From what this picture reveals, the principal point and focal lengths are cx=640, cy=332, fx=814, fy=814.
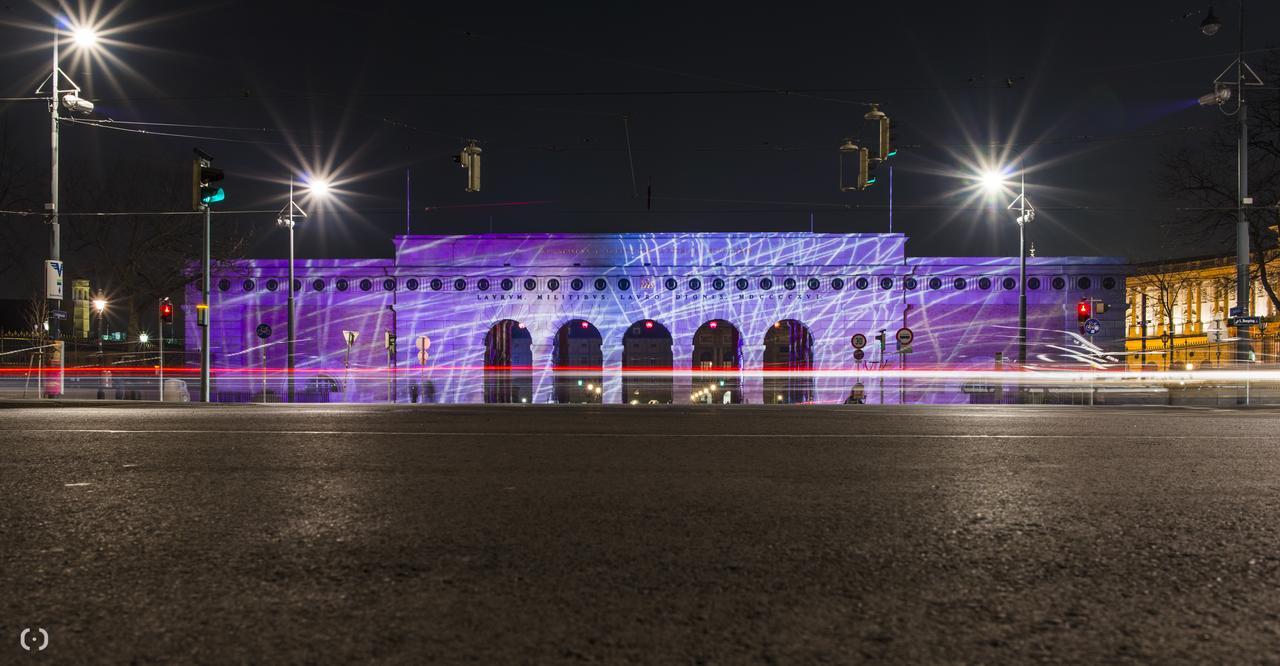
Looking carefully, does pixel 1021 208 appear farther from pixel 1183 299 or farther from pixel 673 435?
pixel 1183 299

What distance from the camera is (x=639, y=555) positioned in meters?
3.37

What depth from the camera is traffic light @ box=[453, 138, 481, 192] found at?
685 inches

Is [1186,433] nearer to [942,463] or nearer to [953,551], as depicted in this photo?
[942,463]

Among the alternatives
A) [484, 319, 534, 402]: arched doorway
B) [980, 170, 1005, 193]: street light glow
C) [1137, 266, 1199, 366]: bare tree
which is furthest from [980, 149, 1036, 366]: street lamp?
[1137, 266, 1199, 366]: bare tree

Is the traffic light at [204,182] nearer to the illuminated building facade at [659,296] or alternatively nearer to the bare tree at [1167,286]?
the illuminated building facade at [659,296]

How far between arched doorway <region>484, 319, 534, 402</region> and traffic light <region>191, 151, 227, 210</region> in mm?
A: 12703

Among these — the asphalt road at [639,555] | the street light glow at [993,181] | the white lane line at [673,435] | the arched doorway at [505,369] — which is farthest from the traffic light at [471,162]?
the street light glow at [993,181]

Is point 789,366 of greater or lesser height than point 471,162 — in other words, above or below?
below

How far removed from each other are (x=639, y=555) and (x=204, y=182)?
1718 cm

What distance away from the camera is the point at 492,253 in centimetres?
5025

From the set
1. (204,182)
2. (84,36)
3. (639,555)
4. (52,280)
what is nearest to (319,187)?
(84,36)

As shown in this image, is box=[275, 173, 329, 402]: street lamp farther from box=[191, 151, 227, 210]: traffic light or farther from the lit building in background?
the lit building in background

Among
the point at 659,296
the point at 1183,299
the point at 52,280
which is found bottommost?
the point at 52,280

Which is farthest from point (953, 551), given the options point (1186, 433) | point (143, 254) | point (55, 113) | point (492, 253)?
point (492, 253)
